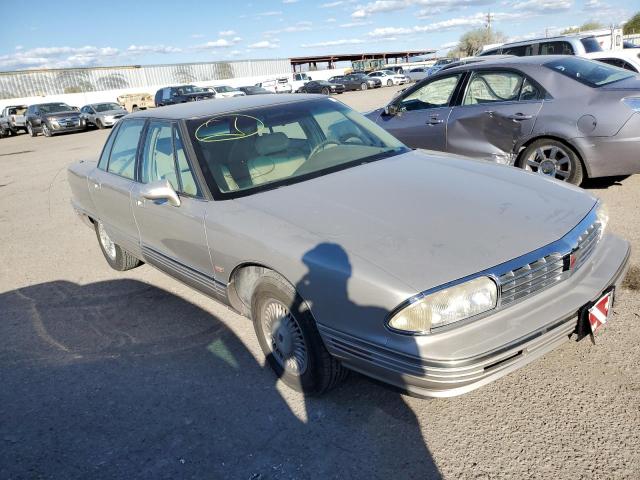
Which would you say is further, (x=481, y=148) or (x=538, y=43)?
(x=538, y=43)

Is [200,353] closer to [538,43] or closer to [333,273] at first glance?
[333,273]

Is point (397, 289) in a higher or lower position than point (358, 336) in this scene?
higher

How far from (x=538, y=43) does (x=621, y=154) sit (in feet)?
22.9

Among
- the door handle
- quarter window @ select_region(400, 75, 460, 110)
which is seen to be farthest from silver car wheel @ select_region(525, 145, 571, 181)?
quarter window @ select_region(400, 75, 460, 110)

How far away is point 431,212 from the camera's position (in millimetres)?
2598

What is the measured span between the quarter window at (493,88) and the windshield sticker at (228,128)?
3.39 meters

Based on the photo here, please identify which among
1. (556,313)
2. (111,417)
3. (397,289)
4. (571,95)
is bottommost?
(111,417)

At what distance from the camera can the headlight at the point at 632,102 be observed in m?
4.86

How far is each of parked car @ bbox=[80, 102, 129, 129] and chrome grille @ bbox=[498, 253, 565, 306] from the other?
994 inches

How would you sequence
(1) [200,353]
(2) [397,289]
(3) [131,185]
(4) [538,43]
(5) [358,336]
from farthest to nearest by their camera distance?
(4) [538,43] → (3) [131,185] → (1) [200,353] → (5) [358,336] → (2) [397,289]

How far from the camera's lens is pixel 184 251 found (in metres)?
3.38

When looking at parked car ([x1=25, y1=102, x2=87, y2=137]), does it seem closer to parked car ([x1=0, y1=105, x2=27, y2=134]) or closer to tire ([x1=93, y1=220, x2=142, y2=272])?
parked car ([x1=0, y1=105, x2=27, y2=134])

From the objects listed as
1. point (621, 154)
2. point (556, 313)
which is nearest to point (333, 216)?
point (556, 313)

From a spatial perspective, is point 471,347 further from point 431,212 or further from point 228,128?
point 228,128
